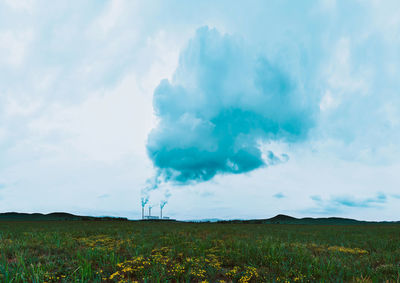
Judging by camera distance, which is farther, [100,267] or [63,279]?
[100,267]

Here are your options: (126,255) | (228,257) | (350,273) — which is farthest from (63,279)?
(350,273)

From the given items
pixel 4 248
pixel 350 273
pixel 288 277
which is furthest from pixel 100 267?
pixel 350 273

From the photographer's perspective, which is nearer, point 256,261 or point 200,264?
point 200,264

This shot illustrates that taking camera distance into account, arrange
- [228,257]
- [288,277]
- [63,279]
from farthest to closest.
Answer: [228,257] < [288,277] < [63,279]

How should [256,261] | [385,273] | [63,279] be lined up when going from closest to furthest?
1. [63,279]
2. [385,273]
3. [256,261]

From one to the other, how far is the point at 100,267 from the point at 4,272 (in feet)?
6.62

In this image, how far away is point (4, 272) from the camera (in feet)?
16.9

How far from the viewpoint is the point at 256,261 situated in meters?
6.59

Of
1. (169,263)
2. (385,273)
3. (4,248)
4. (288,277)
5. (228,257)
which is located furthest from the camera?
(4,248)

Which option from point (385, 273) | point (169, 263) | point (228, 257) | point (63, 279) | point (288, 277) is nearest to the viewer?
point (63, 279)

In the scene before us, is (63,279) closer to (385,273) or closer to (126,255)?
(126,255)

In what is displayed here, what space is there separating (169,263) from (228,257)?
6.29 ft

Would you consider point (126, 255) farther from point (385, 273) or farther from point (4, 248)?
point (385, 273)

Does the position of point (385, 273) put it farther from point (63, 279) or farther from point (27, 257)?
point (27, 257)
